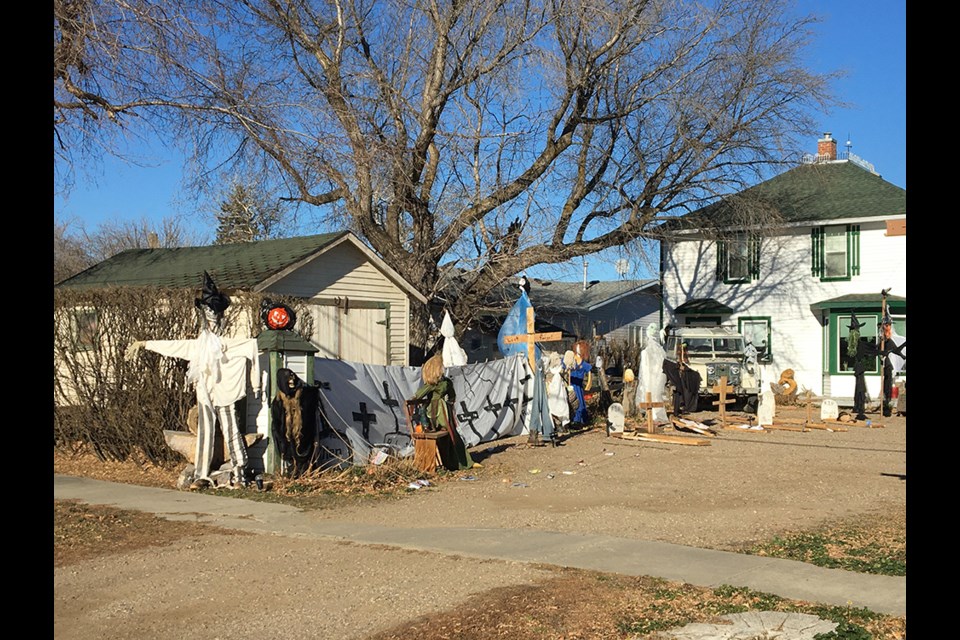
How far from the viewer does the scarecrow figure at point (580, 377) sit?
2089cm

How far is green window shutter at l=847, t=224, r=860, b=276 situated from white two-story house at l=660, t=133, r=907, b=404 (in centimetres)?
3

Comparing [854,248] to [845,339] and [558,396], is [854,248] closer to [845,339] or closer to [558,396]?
[845,339]

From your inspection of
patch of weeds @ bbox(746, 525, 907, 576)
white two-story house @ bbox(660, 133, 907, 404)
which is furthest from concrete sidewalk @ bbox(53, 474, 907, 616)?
white two-story house @ bbox(660, 133, 907, 404)

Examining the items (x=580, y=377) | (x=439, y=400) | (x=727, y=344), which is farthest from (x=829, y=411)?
(x=439, y=400)

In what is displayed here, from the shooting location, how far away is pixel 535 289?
4019 cm

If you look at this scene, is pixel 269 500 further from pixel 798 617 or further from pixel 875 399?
pixel 875 399

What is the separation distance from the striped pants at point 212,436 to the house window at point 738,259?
2126 cm

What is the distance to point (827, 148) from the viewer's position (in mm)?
33875

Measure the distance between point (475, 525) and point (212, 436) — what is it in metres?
4.29

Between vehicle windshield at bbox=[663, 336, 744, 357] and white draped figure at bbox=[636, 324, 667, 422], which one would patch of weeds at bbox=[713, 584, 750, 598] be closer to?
white draped figure at bbox=[636, 324, 667, 422]

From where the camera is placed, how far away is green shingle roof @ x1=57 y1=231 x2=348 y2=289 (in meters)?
18.8

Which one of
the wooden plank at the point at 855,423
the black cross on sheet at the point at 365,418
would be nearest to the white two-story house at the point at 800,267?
the wooden plank at the point at 855,423

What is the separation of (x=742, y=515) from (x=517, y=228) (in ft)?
50.6
